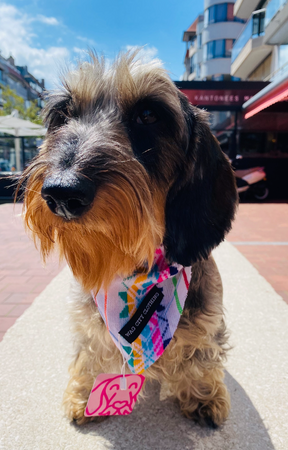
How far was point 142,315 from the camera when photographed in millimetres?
1783

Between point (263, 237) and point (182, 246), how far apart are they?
208 inches

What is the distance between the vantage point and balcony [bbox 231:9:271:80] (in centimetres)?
1841

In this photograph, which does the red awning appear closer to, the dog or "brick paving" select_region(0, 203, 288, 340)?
"brick paving" select_region(0, 203, 288, 340)

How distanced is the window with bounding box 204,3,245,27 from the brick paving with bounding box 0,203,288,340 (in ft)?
137

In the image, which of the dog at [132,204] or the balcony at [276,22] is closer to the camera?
the dog at [132,204]

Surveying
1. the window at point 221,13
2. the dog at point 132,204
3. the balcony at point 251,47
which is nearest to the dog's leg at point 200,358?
the dog at point 132,204

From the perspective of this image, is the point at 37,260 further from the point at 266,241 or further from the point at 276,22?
the point at 276,22

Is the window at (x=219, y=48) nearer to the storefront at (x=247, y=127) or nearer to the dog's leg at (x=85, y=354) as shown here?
the storefront at (x=247, y=127)

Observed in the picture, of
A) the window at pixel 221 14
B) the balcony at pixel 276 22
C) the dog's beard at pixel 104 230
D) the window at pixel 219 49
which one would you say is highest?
the window at pixel 221 14

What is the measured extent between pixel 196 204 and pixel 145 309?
658 mm

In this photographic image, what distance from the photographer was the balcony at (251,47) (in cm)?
1841

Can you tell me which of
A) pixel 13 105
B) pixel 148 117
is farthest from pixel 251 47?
pixel 13 105

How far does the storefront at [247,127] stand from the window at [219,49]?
1281 inches

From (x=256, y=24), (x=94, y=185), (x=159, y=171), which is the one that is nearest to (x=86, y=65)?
(x=159, y=171)
